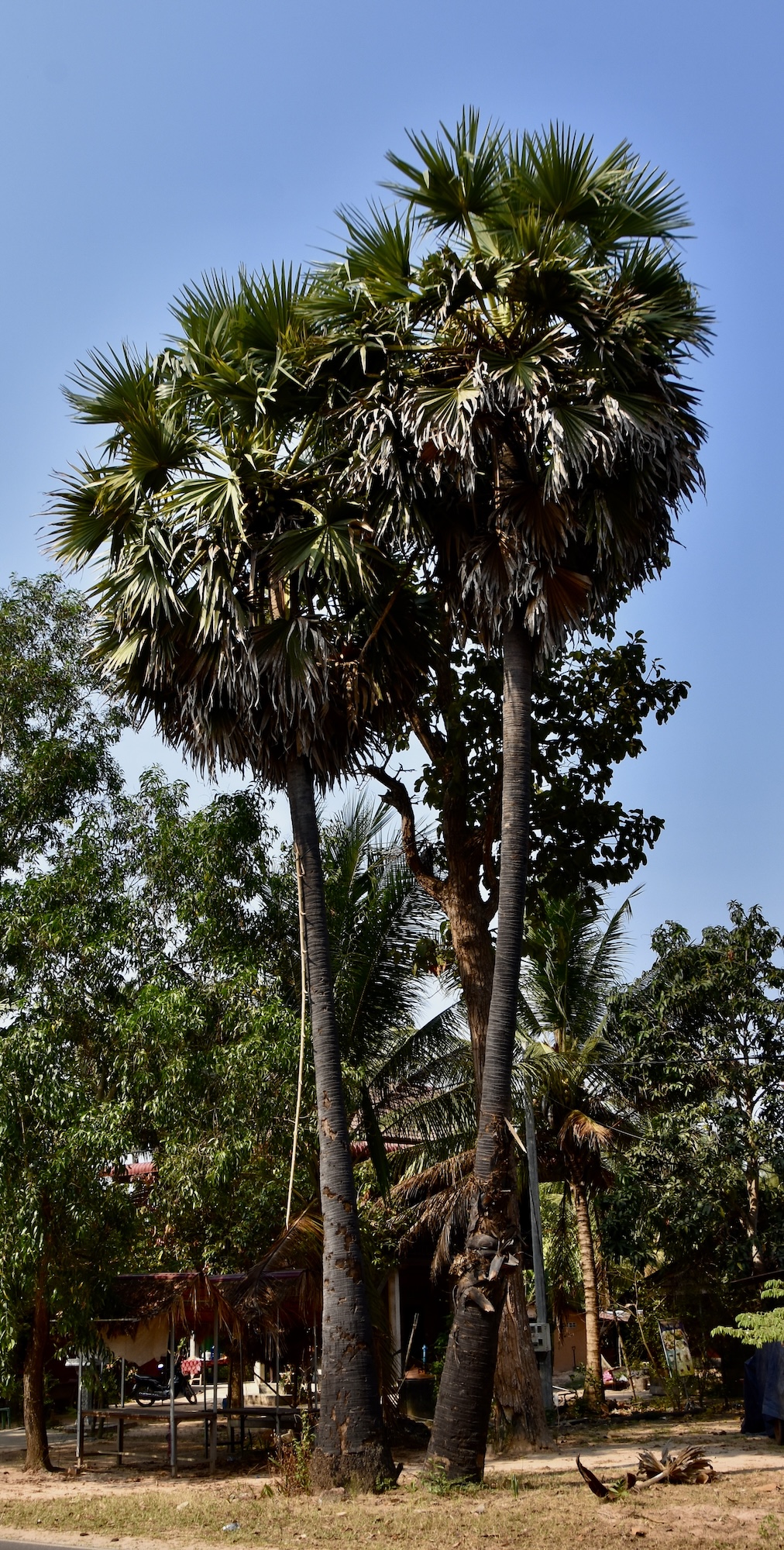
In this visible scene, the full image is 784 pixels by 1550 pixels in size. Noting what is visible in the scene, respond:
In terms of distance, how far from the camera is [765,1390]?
15023 millimetres

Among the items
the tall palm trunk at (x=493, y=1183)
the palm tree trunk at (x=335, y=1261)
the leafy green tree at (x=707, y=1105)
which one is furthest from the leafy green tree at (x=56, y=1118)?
the leafy green tree at (x=707, y=1105)

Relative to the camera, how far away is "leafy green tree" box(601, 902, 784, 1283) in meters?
19.8

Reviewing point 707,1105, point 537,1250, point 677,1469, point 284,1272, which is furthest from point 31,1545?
point 707,1105

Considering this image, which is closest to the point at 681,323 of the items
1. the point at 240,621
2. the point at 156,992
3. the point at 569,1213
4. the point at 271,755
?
the point at 240,621

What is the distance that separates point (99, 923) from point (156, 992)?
142cm

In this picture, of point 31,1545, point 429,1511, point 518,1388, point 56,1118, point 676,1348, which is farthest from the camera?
point 676,1348

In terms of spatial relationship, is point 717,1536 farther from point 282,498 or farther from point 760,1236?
point 760,1236

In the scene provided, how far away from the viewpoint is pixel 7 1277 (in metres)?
13.3

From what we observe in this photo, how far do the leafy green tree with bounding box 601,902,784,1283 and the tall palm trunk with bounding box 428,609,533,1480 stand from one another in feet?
31.0

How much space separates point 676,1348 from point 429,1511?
19.7m

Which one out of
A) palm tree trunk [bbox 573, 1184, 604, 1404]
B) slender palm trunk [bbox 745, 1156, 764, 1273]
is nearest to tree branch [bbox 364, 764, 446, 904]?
slender palm trunk [bbox 745, 1156, 764, 1273]

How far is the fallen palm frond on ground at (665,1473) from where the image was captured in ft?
35.6

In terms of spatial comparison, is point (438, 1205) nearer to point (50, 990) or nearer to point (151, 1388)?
point (50, 990)

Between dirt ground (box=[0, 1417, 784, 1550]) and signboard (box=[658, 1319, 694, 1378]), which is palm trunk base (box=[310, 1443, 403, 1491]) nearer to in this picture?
dirt ground (box=[0, 1417, 784, 1550])
